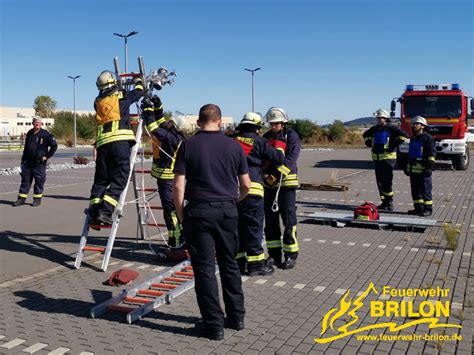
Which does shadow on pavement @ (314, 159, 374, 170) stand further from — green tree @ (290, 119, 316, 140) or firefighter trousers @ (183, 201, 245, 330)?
green tree @ (290, 119, 316, 140)

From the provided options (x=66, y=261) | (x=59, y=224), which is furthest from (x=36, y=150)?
(x=66, y=261)

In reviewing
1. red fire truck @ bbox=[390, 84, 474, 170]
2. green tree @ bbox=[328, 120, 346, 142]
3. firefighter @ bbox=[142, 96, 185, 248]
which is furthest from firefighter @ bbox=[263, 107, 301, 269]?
green tree @ bbox=[328, 120, 346, 142]

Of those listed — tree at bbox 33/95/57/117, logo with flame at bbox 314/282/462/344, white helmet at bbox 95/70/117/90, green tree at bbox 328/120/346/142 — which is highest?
tree at bbox 33/95/57/117

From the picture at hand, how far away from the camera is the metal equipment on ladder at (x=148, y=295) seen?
A: 493cm

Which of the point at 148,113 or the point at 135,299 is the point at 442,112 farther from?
the point at 135,299

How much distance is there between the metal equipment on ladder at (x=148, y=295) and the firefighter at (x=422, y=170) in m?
5.96

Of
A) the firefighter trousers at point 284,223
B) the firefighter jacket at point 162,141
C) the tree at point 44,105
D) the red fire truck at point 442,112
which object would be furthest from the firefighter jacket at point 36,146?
the tree at point 44,105

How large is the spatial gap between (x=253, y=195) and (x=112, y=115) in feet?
6.67

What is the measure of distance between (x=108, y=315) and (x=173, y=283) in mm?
984

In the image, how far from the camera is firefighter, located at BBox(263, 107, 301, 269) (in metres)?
6.45

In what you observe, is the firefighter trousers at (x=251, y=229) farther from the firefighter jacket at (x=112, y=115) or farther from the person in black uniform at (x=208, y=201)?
the firefighter jacket at (x=112, y=115)

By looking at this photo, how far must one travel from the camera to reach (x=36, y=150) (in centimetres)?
1197

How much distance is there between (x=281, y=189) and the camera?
21.4 feet

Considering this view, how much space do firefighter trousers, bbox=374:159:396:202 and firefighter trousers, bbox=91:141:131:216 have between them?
20.3 feet
